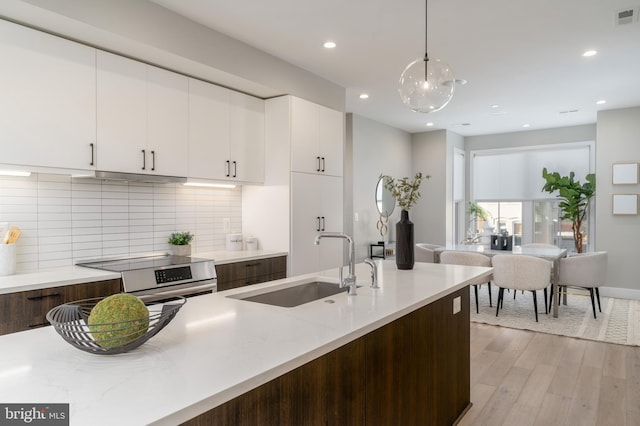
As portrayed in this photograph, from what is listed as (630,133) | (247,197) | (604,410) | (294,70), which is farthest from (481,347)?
(630,133)

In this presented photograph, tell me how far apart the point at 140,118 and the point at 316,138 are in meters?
1.84

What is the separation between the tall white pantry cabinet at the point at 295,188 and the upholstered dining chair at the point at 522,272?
6.75 ft

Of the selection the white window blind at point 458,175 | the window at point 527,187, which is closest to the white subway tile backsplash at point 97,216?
the white window blind at point 458,175

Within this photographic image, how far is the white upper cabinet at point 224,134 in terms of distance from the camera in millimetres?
3580

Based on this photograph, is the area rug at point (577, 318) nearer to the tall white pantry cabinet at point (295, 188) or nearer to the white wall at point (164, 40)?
the tall white pantry cabinet at point (295, 188)

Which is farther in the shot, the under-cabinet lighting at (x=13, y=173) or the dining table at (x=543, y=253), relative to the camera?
the dining table at (x=543, y=253)

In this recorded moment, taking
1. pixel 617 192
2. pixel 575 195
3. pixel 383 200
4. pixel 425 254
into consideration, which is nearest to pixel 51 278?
pixel 425 254

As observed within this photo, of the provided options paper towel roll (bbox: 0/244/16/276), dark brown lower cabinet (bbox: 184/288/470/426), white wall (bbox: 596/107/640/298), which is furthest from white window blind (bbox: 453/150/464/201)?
paper towel roll (bbox: 0/244/16/276)

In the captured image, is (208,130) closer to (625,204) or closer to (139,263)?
(139,263)

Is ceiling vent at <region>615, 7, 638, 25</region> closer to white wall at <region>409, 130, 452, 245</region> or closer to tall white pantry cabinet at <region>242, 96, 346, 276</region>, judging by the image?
tall white pantry cabinet at <region>242, 96, 346, 276</region>

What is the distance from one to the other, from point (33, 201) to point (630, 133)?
7.34 m

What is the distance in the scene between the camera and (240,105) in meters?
4.01

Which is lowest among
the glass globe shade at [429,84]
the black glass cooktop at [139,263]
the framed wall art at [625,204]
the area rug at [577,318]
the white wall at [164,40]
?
the area rug at [577,318]

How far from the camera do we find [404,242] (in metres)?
2.80
